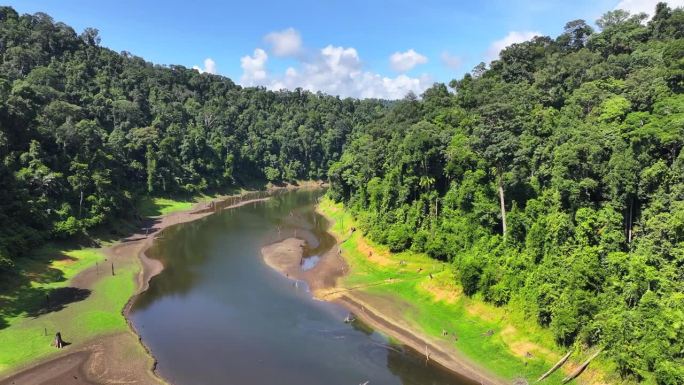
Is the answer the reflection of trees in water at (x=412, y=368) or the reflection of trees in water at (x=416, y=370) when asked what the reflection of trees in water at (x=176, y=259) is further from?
the reflection of trees in water at (x=416, y=370)

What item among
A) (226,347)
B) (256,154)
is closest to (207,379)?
(226,347)

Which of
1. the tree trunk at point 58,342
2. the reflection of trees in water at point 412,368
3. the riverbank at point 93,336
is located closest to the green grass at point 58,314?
the riverbank at point 93,336

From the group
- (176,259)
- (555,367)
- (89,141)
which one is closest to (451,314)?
(555,367)

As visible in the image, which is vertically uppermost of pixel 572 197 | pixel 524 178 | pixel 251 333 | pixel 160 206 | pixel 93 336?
pixel 524 178

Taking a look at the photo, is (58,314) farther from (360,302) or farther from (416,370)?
(416,370)

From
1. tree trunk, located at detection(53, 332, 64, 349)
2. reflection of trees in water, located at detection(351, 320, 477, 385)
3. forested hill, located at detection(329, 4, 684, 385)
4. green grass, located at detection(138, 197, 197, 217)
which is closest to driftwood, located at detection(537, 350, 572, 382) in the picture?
forested hill, located at detection(329, 4, 684, 385)

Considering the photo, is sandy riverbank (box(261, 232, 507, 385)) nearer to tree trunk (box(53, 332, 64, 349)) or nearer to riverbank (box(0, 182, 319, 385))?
riverbank (box(0, 182, 319, 385))

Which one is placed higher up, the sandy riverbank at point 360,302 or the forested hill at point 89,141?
the forested hill at point 89,141
